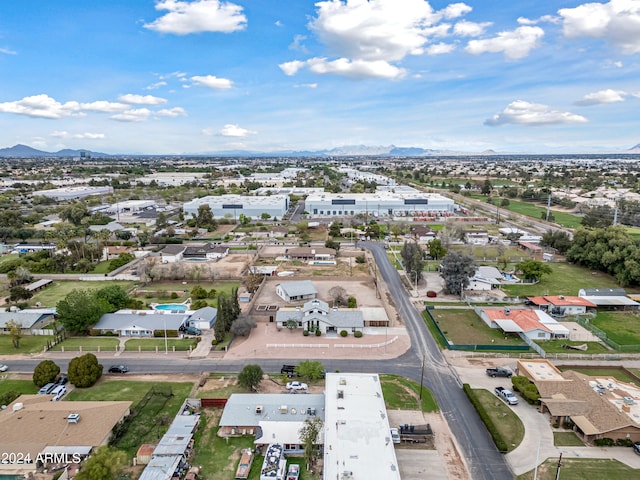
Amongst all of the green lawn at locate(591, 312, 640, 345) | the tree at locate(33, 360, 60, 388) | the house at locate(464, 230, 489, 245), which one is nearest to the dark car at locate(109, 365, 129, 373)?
the tree at locate(33, 360, 60, 388)

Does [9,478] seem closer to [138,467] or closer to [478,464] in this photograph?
[138,467]

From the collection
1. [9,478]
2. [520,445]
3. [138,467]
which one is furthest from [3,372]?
[520,445]

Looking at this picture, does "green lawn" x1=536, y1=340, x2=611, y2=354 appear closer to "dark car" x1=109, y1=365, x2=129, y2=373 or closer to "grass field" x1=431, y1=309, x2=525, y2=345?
"grass field" x1=431, y1=309, x2=525, y2=345

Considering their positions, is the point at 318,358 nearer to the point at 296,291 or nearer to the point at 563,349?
the point at 296,291

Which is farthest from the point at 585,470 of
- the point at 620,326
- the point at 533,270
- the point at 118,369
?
the point at 533,270

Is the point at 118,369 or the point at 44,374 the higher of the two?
→ the point at 44,374
